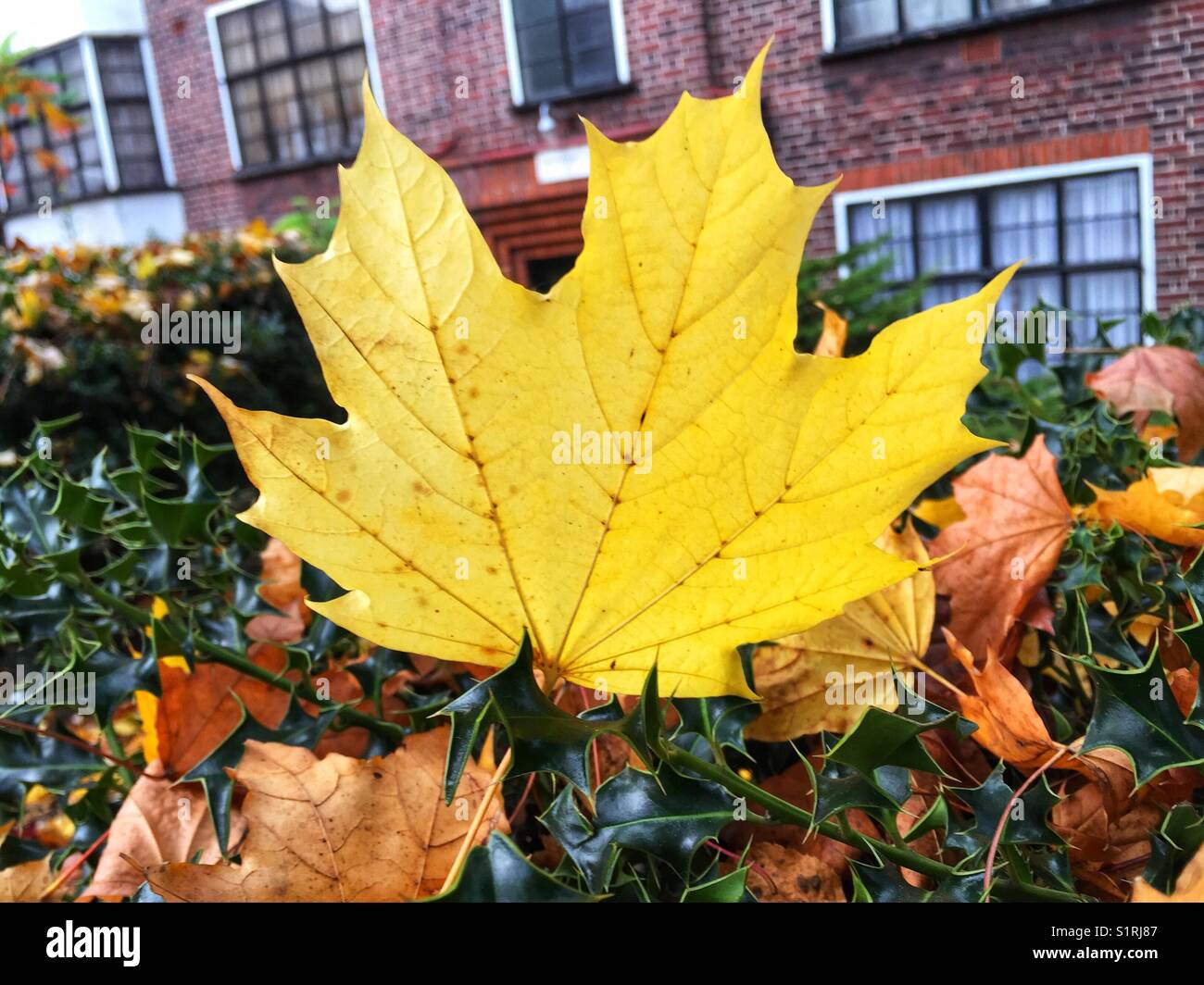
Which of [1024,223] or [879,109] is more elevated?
[879,109]

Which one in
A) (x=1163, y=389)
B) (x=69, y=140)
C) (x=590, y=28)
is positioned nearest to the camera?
(x=1163, y=389)

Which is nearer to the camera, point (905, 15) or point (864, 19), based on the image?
point (905, 15)

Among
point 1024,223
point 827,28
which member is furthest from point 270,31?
point 1024,223

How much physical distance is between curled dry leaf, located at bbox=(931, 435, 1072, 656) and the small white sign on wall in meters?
6.16

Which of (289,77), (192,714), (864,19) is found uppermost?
(289,77)

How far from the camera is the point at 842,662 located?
32cm

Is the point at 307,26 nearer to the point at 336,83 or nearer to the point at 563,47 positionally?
the point at 336,83

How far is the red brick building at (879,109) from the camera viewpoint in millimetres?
4953

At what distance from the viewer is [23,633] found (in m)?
0.42

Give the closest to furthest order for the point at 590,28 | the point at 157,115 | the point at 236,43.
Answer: the point at 590,28 → the point at 236,43 → the point at 157,115

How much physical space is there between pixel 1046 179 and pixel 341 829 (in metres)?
5.89

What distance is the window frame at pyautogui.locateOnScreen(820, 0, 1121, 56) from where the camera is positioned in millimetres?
4898
